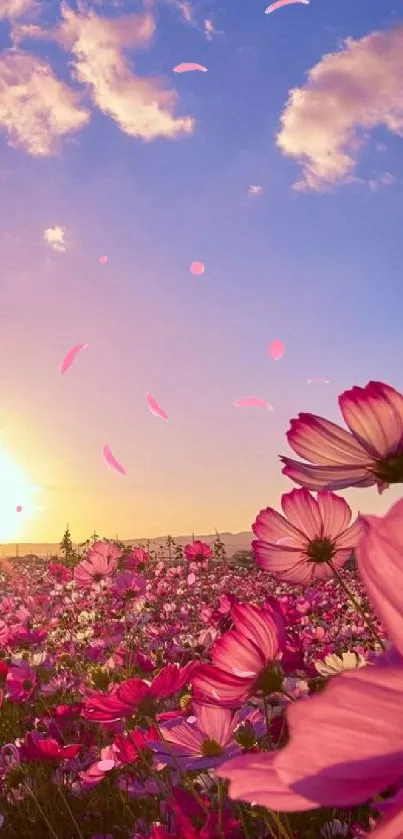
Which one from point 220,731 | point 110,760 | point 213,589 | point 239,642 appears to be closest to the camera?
point 239,642

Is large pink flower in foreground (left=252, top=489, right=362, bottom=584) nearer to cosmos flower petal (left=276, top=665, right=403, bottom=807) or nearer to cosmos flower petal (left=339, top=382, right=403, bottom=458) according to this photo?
cosmos flower petal (left=339, top=382, right=403, bottom=458)

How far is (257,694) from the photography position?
0.96 m

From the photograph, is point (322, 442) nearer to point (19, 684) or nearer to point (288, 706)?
point (288, 706)

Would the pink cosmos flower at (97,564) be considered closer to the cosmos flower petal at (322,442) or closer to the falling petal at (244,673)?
the falling petal at (244,673)

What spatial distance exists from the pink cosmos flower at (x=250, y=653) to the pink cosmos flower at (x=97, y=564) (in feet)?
10.3

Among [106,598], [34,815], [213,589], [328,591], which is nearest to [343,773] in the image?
[34,815]

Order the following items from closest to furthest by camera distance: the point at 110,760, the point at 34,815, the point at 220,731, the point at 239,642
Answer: the point at 239,642
the point at 220,731
the point at 110,760
the point at 34,815

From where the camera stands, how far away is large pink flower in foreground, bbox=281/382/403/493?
72 cm

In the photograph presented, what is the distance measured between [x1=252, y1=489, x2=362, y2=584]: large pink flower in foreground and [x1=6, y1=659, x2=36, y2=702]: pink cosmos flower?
2589mm

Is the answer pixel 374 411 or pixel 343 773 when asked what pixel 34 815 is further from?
pixel 343 773

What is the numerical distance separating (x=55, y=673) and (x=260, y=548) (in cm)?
391

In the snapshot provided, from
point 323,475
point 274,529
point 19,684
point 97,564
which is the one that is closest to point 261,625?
point 274,529

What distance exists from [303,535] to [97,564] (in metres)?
3.14

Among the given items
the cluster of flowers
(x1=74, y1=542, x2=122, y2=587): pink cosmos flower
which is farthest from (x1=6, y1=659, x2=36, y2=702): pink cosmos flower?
(x1=74, y1=542, x2=122, y2=587): pink cosmos flower
